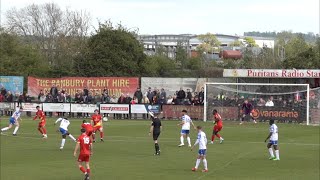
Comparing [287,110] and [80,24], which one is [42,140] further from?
[80,24]

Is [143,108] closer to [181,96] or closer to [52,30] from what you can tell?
[181,96]

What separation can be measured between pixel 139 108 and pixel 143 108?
427 millimetres

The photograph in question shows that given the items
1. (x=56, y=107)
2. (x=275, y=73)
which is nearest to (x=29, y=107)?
(x=56, y=107)

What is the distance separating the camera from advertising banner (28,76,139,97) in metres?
62.9

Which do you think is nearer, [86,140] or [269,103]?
[86,140]

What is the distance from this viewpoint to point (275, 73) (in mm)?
58531

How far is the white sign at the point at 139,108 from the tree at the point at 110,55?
A: 16556 mm

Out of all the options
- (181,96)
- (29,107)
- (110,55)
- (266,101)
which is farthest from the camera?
(110,55)

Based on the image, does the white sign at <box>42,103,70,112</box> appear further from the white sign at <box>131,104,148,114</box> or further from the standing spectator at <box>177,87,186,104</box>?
the standing spectator at <box>177,87,186,104</box>

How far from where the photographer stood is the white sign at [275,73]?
188 feet

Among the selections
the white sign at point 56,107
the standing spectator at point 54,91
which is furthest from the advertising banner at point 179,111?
the standing spectator at point 54,91

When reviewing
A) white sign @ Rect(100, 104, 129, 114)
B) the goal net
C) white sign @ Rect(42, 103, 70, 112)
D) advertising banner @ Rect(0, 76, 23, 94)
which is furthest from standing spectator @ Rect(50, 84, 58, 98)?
the goal net

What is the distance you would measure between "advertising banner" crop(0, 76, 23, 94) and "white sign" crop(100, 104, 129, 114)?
12.2 meters

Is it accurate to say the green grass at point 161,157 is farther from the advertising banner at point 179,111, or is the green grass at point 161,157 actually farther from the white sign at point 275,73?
the white sign at point 275,73
